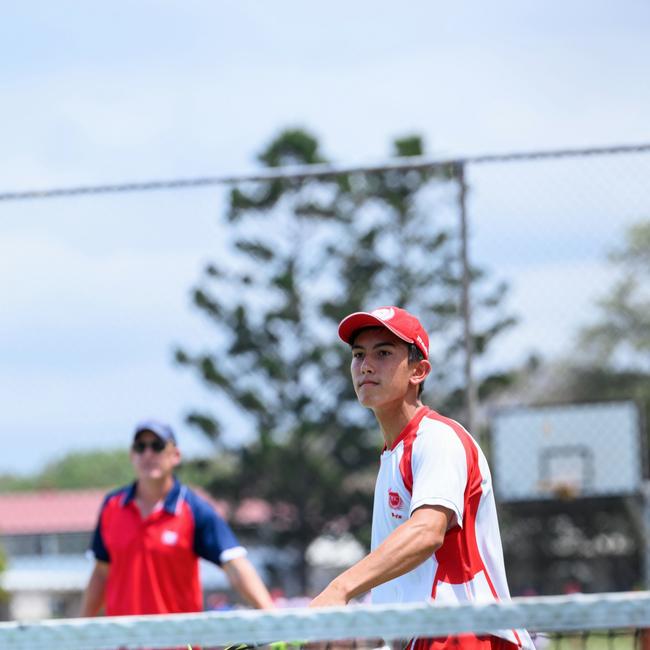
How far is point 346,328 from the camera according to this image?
3842 millimetres

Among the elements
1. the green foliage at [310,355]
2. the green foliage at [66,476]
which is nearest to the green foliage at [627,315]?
the green foliage at [310,355]

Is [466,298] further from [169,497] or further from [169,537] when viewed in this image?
[169,537]

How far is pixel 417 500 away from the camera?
3320 millimetres

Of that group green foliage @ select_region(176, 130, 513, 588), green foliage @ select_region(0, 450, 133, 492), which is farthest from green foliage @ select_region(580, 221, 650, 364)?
green foliage @ select_region(0, 450, 133, 492)

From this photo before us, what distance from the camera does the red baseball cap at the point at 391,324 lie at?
12.3ft

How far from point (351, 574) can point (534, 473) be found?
20190mm

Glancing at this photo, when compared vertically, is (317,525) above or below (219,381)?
below

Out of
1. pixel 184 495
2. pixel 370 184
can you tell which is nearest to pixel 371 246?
pixel 370 184

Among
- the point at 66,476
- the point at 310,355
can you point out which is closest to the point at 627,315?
the point at 310,355

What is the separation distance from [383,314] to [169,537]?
2.56 metres

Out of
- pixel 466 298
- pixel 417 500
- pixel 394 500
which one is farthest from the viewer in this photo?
pixel 466 298

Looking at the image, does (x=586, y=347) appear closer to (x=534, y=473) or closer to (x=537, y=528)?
(x=537, y=528)

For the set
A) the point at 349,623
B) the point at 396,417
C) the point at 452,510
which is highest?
the point at 396,417

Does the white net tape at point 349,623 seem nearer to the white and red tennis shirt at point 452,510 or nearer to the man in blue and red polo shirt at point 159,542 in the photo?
the white and red tennis shirt at point 452,510
